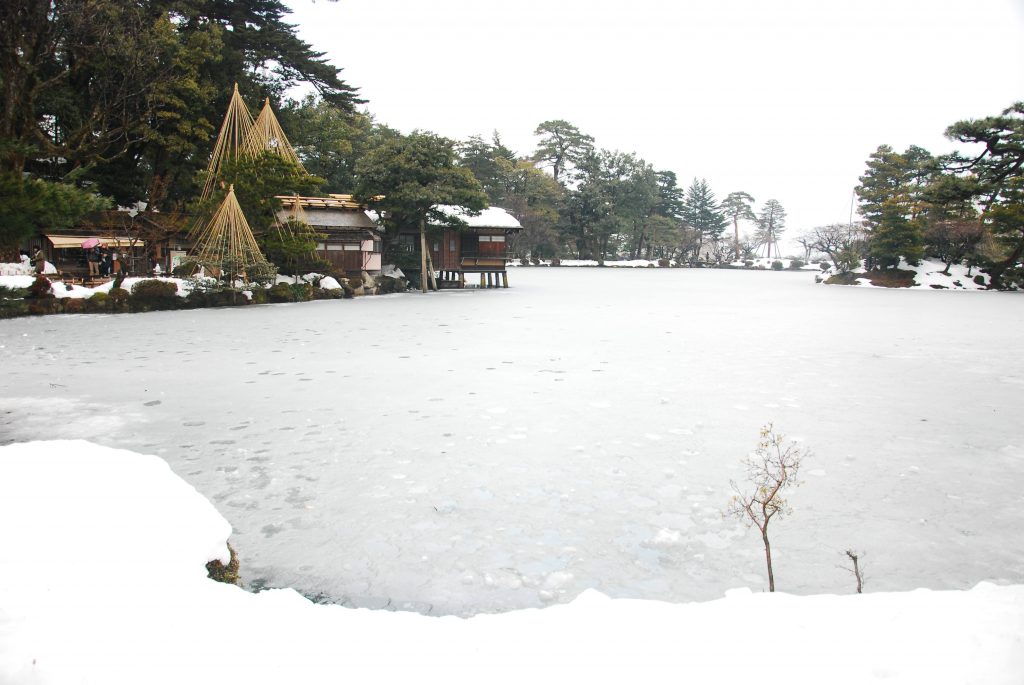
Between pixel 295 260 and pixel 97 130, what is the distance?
9989mm

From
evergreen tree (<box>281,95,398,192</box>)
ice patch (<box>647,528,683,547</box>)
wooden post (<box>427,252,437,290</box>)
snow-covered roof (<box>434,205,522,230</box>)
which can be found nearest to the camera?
ice patch (<box>647,528,683,547</box>)

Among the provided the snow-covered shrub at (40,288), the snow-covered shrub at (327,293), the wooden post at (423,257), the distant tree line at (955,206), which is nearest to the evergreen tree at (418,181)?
the wooden post at (423,257)

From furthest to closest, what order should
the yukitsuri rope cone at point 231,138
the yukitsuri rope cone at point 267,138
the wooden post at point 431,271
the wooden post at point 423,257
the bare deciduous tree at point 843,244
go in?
the bare deciduous tree at point 843,244 < the wooden post at point 431,271 < the wooden post at point 423,257 < the yukitsuri rope cone at point 267,138 < the yukitsuri rope cone at point 231,138

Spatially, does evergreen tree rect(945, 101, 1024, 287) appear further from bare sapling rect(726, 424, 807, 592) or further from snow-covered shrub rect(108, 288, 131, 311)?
snow-covered shrub rect(108, 288, 131, 311)

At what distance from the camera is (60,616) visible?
2.06 metres

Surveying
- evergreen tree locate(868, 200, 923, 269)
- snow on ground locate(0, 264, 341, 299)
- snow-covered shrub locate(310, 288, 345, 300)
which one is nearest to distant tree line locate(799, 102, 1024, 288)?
evergreen tree locate(868, 200, 923, 269)

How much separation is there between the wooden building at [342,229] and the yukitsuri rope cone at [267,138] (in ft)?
6.49

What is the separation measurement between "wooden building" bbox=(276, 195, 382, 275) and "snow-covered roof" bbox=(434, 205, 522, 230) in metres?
3.39

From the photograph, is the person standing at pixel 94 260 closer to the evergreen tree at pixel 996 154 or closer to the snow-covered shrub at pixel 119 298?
the snow-covered shrub at pixel 119 298

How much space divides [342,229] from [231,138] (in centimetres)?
537

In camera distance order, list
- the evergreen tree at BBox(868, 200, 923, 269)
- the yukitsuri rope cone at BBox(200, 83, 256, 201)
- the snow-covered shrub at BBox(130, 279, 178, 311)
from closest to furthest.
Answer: the snow-covered shrub at BBox(130, 279, 178, 311), the yukitsuri rope cone at BBox(200, 83, 256, 201), the evergreen tree at BBox(868, 200, 923, 269)

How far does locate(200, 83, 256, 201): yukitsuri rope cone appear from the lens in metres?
22.6

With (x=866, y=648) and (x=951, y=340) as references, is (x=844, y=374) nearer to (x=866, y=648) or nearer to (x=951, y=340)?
(x=951, y=340)

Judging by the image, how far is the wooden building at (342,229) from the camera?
26000 millimetres
